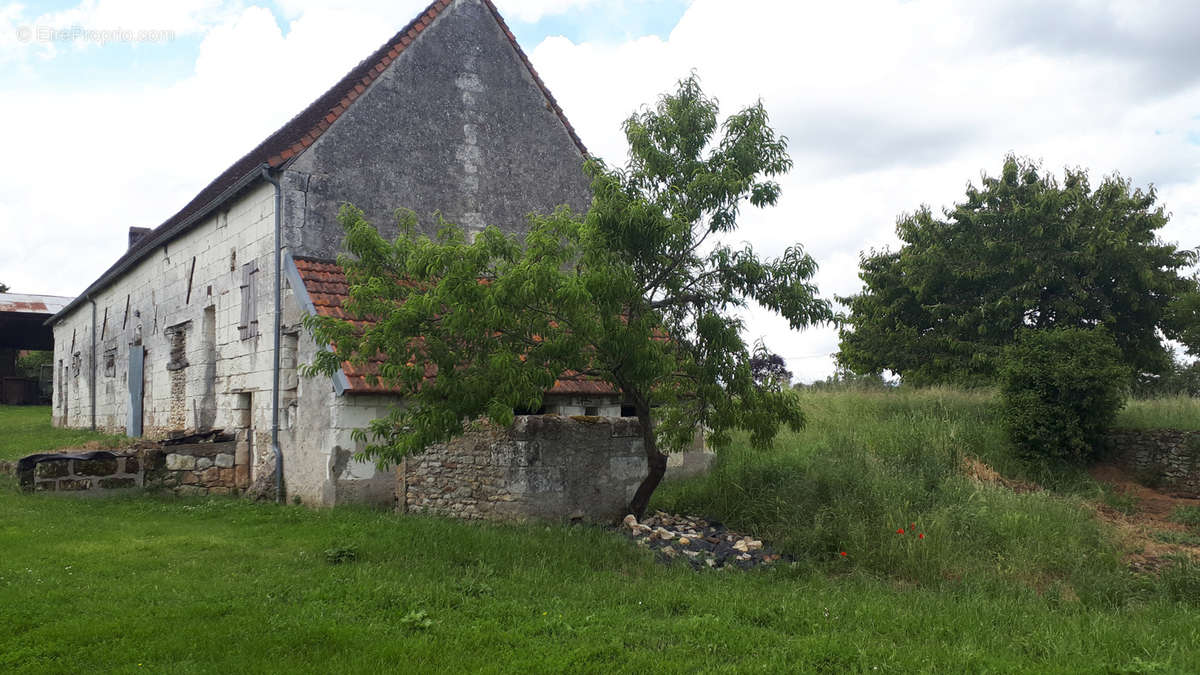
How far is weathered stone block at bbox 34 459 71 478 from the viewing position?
12.5 metres

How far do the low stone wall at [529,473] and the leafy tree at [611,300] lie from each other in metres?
0.91

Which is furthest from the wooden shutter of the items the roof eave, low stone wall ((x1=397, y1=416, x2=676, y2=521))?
A: low stone wall ((x1=397, y1=416, x2=676, y2=521))

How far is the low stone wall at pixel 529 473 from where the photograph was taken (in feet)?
35.1

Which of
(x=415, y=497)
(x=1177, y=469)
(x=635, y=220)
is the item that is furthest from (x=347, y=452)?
(x=1177, y=469)

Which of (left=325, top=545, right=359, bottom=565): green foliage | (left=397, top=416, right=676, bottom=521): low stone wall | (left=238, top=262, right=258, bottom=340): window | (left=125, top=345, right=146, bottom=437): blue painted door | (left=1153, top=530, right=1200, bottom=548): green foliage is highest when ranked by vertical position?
(left=238, top=262, right=258, bottom=340): window

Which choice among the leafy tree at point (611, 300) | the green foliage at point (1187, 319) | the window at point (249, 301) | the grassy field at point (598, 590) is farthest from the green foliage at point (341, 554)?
the green foliage at point (1187, 319)

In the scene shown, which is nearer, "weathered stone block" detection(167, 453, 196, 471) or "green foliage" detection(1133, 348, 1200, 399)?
"weathered stone block" detection(167, 453, 196, 471)

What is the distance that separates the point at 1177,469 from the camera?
1692 cm

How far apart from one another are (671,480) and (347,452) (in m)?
5.67

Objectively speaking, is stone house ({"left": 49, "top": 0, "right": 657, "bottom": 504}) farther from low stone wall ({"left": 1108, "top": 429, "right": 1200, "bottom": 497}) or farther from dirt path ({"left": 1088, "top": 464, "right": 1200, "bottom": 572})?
low stone wall ({"left": 1108, "top": 429, "right": 1200, "bottom": 497})

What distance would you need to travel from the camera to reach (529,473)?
10703mm

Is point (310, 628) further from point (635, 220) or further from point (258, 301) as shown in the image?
point (258, 301)

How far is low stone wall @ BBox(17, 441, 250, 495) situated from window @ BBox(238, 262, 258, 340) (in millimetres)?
2035

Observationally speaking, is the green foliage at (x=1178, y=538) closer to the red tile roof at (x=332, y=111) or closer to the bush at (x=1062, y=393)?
the bush at (x=1062, y=393)
